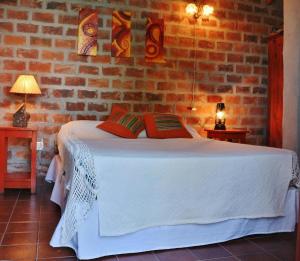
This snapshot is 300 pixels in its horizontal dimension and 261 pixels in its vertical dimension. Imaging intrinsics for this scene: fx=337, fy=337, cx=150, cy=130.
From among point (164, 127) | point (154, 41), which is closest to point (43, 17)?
point (154, 41)

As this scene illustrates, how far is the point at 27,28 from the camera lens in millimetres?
3869

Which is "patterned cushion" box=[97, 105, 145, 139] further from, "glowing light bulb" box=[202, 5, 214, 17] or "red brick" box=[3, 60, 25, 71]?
"glowing light bulb" box=[202, 5, 214, 17]

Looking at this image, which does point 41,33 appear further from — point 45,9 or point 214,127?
point 214,127

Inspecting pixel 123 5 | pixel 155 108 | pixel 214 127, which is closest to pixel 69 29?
pixel 123 5

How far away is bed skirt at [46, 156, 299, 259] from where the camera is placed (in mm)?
1959

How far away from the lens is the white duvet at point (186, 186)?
1.99 meters

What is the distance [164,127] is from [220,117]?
1.13 m

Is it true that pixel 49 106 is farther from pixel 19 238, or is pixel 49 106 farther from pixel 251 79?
pixel 251 79

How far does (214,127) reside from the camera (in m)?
4.55

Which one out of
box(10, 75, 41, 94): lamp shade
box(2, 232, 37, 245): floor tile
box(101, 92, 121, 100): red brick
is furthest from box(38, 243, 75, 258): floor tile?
box(101, 92, 121, 100): red brick

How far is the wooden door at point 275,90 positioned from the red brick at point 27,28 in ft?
10.3

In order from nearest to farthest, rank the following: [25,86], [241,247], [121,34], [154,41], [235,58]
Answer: [241,247]
[25,86]
[121,34]
[154,41]
[235,58]

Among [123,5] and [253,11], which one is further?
[253,11]

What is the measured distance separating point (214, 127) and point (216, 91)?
50 centimetres
